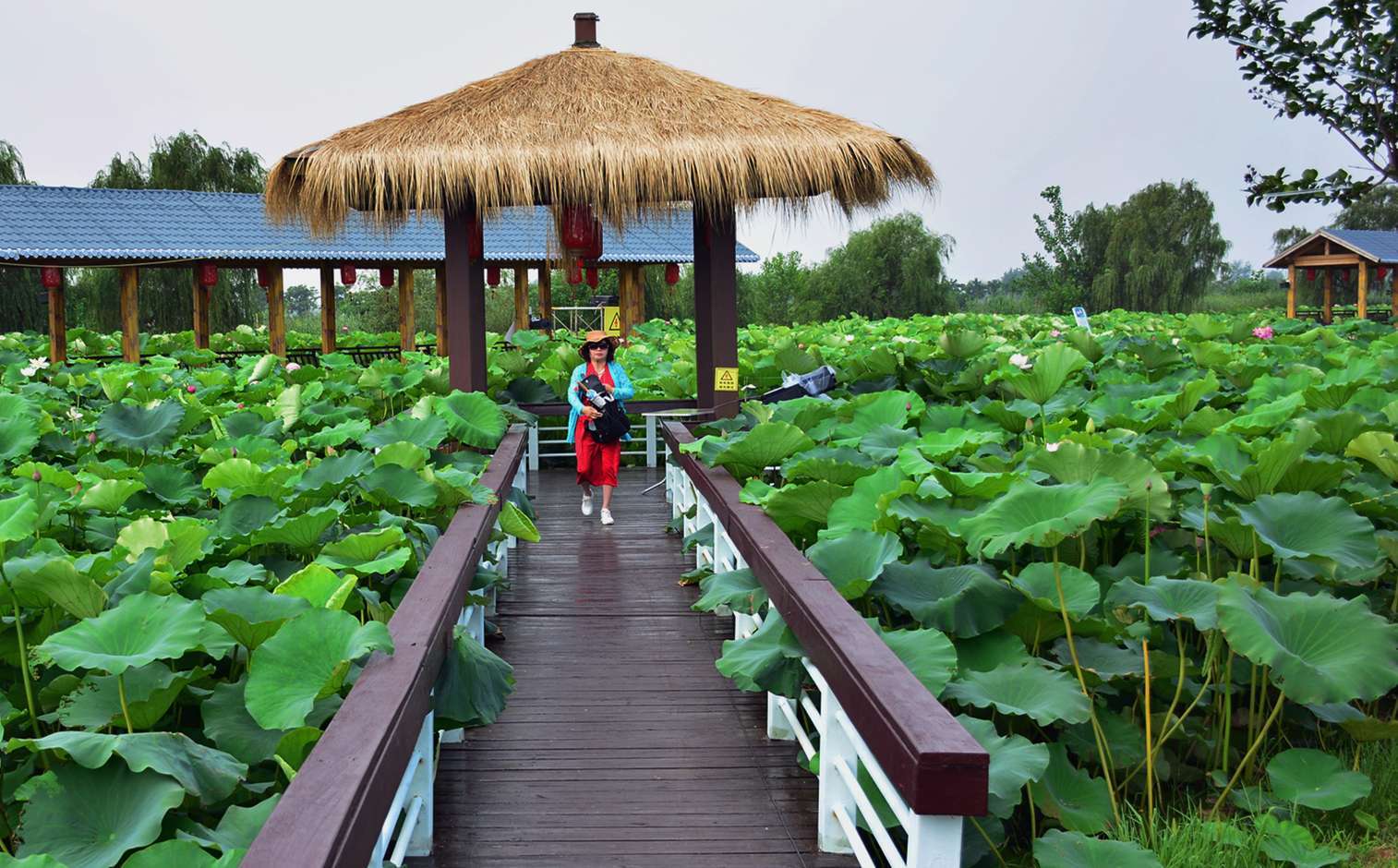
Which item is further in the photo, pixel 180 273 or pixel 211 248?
pixel 180 273

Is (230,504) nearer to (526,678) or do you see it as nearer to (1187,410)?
(526,678)

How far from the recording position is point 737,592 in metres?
3.47

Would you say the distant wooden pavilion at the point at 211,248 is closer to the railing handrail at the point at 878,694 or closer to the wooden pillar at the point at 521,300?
the wooden pillar at the point at 521,300

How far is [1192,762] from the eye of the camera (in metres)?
3.21

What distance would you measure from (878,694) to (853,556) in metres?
0.98

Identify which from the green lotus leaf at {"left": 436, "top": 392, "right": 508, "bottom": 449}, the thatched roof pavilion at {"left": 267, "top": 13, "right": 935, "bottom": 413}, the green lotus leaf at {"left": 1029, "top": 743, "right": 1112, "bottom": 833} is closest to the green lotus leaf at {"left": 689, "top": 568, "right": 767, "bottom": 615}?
the green lotus leaf at {"left": 1029, "top": 743, "right": 1112, "bottom": 833}

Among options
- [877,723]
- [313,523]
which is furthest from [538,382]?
[877,723]

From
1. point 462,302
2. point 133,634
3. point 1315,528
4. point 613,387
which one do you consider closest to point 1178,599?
point 1315,528

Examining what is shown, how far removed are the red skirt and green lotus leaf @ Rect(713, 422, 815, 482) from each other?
79.2 inches

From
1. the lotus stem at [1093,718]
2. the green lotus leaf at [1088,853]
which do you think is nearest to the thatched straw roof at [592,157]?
the lotus stem at [1093,718]

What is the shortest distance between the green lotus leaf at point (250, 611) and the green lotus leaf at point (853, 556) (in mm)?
1180

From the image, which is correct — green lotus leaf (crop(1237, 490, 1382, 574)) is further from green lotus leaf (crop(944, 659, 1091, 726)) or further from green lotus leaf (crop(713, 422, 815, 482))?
green lotus leaf (crop(713, 422, 815, 482))

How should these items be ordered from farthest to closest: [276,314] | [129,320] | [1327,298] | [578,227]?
1. [1327,298]
2. [276,314]
3. [129,320]
4. [578,227]

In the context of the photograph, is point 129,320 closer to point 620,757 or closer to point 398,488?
point 398,488
